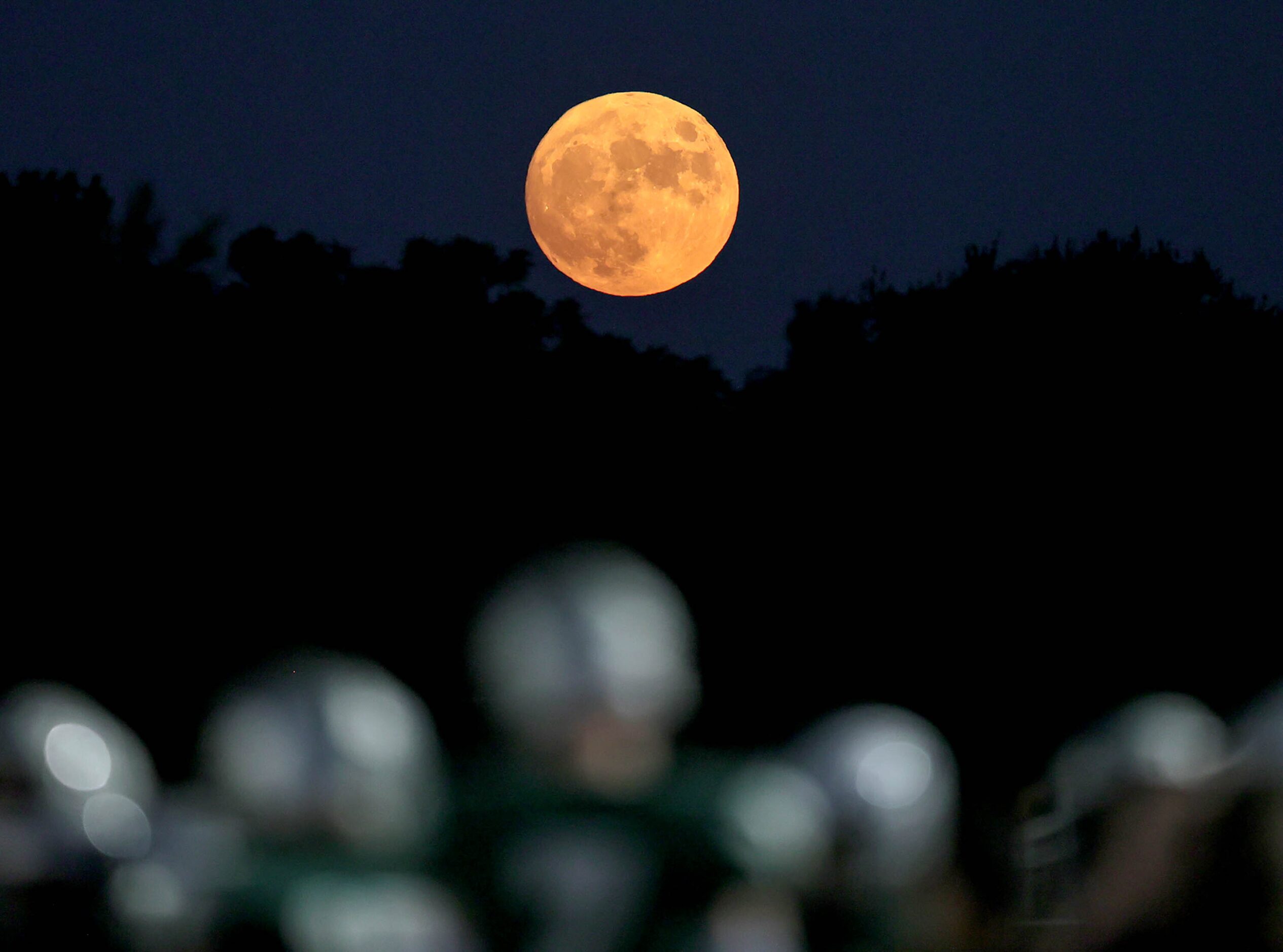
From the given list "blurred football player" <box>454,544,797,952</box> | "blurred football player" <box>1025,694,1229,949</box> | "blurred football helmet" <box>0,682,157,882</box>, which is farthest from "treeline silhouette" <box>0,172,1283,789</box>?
"blurred football player" <box>1025,694,1229,949</box>

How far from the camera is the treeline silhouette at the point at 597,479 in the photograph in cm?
945

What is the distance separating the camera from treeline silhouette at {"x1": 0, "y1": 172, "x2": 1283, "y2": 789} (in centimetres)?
945

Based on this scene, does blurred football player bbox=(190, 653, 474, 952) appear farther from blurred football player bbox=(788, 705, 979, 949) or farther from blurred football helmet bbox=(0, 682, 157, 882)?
blurred football player bbox=(788, 705, 979, 949)

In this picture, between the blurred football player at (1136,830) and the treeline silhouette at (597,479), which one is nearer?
the blurred football player at (1136,830)

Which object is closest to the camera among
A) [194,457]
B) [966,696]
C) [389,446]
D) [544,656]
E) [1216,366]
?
[544,656]

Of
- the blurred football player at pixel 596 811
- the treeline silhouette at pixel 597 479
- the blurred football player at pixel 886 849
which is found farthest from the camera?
the treeline silhouette at pixel 597 479

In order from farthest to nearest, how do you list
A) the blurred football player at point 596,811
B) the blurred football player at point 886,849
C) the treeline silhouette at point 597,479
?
the treeline silhouette at point 597,479 → the blurred football player at point 886,849 → the blurred football player at point 596,811

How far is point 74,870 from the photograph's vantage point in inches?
102

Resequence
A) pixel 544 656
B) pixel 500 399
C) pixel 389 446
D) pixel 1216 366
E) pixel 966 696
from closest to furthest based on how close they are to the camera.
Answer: pixel 544 656 < pixel 966 696 < pixel 389 446 < pixel 500 399 < pixel 1216 366

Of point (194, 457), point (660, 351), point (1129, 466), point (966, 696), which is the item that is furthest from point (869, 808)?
point (660, 351)

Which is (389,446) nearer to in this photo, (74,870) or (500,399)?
(500,399)

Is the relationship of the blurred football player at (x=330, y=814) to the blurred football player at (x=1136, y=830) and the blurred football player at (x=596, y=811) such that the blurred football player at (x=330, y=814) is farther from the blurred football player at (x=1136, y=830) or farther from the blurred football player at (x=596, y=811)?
the blurred football player at (x=1136, y=830)

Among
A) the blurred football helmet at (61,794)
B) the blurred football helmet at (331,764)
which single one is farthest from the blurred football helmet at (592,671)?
the blurred football helmet at (61,794)

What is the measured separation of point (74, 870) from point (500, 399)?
10.1m
